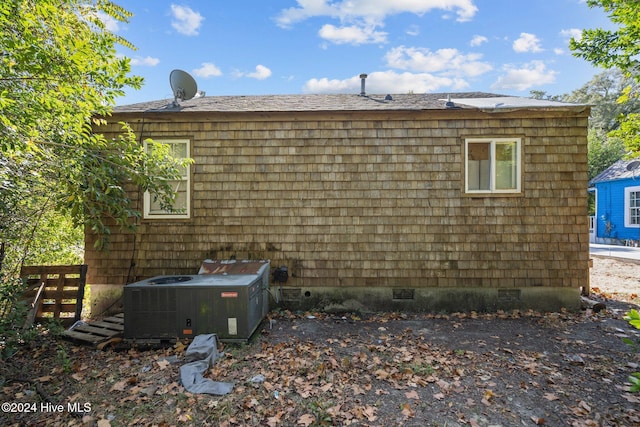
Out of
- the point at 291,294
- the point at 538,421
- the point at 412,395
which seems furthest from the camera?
the point at 291,294

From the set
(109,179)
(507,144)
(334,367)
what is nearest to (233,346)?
(334,367)

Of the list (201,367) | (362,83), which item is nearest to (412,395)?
(201,367)

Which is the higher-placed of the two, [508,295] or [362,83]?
[362,83]

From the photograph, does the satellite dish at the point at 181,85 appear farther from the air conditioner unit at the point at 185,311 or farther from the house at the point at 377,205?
the air conditioner unit at the point at 185,311

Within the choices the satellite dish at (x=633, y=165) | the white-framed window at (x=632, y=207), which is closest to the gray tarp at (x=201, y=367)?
the white-framed window at (x=632, y=207)

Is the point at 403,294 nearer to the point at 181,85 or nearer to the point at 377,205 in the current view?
the point at 377,205

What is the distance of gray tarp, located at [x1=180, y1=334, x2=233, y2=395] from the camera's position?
3061 mm

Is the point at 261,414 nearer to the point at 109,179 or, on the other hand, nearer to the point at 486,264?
the point at 109,179

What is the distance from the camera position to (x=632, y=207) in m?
13.3

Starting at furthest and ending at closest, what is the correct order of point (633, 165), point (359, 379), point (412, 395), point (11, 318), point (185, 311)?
1. point (633, 165)
2. point (185, 311)
3. point (11, 318)
4. point (359, 379)
5. point (412, 395)

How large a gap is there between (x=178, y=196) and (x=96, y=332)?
256 centimetres

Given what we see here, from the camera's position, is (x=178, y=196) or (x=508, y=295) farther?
(x=178, y=196)

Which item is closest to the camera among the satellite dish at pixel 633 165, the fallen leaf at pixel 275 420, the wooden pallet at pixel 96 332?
the fallen leaf at pixel 275 420

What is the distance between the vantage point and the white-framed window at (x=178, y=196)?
5770 millimetres
